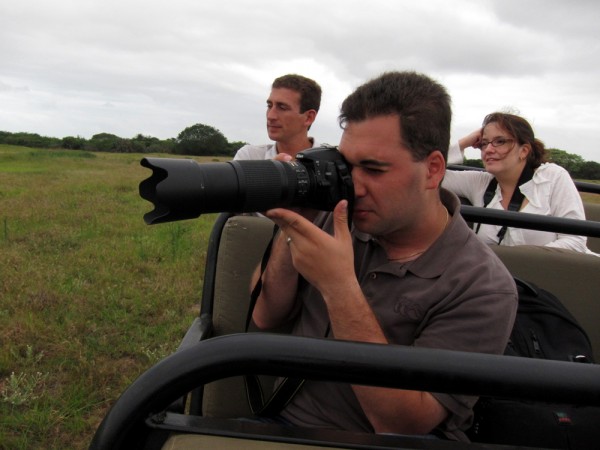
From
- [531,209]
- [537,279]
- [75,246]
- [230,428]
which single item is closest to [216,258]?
[230,428]

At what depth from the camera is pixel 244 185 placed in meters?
1.23

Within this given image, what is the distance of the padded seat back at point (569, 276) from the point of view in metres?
1.94

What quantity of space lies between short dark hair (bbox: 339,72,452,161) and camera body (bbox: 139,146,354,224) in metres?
0.14

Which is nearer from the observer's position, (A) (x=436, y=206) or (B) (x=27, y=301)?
(A) (x=436, y=206)

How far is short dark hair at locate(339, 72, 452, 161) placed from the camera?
4.75 ft

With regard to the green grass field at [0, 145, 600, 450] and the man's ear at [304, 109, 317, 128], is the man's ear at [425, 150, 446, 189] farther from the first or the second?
the man's ear at [304, 109, 317, 128]

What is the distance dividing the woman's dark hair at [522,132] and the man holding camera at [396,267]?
1.74 m

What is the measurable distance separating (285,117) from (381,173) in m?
2.82

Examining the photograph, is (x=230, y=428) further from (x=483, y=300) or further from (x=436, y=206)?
(x=436, y=206)

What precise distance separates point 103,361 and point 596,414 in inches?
104

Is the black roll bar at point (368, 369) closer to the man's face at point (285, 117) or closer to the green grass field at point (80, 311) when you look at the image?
the green grass field at point (80, 311)

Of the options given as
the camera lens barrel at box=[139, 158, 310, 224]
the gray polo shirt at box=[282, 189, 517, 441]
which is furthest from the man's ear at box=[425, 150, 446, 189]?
the camera lens barrel at box=[139, 158, 310, 224]

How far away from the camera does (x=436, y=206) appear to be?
5.16 ft

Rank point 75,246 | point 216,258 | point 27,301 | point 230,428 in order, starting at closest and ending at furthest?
point 230,428
point 216,258
point 27,301
point 75,246
